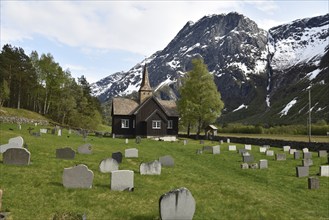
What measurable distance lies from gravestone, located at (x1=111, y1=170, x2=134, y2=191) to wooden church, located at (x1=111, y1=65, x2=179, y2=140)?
41762 mm

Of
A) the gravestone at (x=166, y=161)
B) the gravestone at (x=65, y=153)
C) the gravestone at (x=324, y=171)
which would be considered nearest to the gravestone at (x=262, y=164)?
the gravestone at (x=324, y=171)

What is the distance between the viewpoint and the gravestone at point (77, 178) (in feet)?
51.9

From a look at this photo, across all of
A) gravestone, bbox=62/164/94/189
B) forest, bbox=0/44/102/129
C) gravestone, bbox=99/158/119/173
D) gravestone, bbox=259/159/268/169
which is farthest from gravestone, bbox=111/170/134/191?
forest, bbox=0/44/102/129

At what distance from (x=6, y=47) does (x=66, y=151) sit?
62.7 meters

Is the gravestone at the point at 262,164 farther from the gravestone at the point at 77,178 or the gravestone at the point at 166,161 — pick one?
the gravestone at the point at 77,178

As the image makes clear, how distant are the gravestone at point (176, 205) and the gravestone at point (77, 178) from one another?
4.86m

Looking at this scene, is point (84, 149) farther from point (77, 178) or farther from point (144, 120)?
point (144, 120)

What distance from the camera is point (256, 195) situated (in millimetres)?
17641

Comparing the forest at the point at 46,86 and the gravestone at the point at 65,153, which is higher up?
the forest at the point at 46,86

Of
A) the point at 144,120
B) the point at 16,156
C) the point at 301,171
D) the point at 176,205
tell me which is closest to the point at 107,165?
the point at 16,156

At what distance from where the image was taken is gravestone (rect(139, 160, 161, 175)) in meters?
20.2

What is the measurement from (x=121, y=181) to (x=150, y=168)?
4147 millimetres

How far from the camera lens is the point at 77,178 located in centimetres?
1596

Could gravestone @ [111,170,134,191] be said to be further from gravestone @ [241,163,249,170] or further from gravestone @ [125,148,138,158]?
gravestone @ [241,163,249,170]
